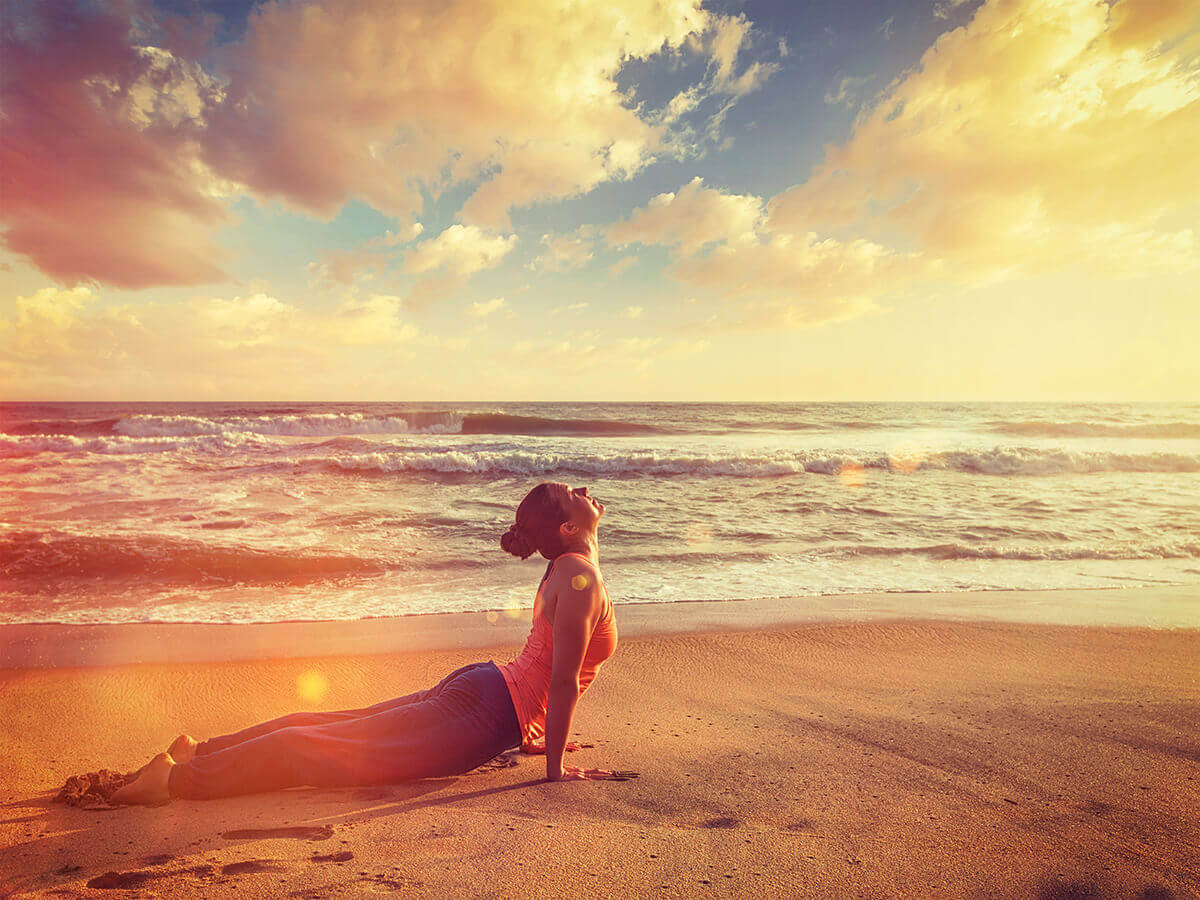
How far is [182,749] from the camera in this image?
2.64 metres

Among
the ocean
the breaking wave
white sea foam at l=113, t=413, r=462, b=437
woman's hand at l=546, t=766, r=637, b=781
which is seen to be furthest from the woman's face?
white sea foam at l=113, t=413, r=462, b=437

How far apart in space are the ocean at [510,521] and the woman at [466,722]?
363 centimetres

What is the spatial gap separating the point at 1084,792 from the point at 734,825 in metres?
1.60

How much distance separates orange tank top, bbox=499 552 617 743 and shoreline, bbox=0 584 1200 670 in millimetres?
2504

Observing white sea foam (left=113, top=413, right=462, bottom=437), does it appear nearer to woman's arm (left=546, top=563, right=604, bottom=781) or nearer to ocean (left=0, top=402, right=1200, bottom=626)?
ocean (left=0, top=402, right=1200, bottom=626)

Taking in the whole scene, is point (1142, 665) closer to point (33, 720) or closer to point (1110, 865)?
point (1110, 865)

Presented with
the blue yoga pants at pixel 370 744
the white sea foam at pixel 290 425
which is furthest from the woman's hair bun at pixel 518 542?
the white sea foam at pixel 290 425

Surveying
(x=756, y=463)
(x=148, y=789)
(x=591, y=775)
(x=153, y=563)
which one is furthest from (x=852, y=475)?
(x=148, y=789)

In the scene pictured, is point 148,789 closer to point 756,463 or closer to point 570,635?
point 570,635

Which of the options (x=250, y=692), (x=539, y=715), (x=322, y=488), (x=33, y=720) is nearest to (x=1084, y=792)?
(x=539, y=715)

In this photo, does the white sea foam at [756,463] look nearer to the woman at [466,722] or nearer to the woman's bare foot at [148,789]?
the woman at [466,722]

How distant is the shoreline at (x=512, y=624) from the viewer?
5137mm

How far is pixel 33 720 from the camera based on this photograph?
3756 mm

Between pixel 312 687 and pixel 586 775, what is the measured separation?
257 cm
